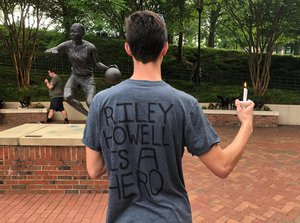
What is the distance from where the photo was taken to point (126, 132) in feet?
4.62

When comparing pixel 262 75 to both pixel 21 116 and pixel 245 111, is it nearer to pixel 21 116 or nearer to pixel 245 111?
pixel 21 116

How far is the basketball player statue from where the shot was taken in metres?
5.34

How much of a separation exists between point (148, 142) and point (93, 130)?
12.1 inches

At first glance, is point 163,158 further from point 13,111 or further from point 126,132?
point 13,111

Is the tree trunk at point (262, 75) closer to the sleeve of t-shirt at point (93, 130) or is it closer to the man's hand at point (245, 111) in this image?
the man's hand at point (245, 111)

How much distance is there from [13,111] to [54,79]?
3.08m

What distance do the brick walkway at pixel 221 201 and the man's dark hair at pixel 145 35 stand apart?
10.3ft

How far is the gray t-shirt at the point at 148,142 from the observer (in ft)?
4.53

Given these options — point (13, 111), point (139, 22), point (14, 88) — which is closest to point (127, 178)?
point (139, 22)

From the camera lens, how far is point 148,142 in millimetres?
1388

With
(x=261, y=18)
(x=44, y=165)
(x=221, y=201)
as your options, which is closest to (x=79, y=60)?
(x=44, y=165)

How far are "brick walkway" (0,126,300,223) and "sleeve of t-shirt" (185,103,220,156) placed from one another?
2.87 metres

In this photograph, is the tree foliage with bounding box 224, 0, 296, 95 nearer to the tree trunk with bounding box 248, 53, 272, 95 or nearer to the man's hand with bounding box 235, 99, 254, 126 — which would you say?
the tree trunk with bounding box 248, 53, 272, 95

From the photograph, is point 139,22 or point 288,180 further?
point 288,180
